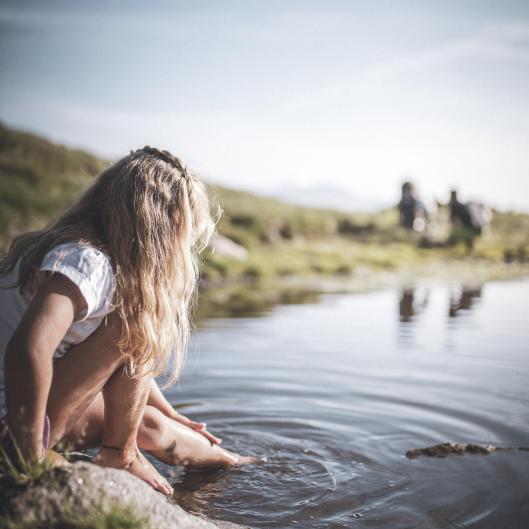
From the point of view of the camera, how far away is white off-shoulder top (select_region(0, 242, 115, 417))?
2.43 m

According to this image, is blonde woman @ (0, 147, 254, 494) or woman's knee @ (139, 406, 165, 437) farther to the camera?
woman's knee @ (139, 406, 165, 437)

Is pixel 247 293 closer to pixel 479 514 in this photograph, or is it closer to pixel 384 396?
pixel 384 396

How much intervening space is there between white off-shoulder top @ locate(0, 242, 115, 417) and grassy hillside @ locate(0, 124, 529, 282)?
13380 millimetres

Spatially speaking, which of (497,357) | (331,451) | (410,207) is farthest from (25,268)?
(410,207)

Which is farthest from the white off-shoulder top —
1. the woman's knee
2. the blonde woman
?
the woman's knee

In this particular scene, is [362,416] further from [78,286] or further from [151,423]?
[78,286]

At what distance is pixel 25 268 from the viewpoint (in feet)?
8.57

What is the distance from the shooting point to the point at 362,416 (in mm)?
4883

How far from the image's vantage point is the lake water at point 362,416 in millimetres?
3232

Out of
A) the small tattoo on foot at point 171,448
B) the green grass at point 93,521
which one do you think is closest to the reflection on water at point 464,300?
the small tattoo on foot at point 171,448

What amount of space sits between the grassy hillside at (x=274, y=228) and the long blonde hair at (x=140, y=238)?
13.1m

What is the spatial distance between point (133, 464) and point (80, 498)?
2.85ft

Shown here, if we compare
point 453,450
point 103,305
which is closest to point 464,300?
point 453,450

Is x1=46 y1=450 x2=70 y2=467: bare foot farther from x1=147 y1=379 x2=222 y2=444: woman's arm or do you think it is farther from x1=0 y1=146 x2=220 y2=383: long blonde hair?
x1=147 y1=379 x2=222 y2=444: woman's arm
